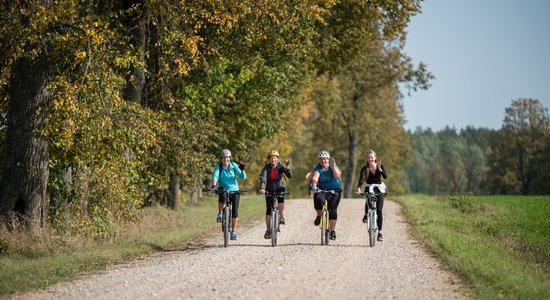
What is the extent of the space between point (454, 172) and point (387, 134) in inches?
2064

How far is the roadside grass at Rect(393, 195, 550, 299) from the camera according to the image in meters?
11.2

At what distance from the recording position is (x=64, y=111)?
1480 centimetres

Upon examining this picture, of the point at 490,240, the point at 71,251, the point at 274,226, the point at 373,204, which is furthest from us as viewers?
the point at 490,240

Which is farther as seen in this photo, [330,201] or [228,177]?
[330,201]

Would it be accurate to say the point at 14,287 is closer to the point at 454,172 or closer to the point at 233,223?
the point at 233,223

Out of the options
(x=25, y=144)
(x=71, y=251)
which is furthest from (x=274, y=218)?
(x=25, y=144)

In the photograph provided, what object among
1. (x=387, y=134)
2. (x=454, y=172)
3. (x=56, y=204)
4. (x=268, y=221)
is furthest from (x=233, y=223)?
(x=454, y=172)

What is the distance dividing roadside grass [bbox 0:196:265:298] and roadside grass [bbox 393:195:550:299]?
234 inches

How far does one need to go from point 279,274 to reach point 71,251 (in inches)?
212

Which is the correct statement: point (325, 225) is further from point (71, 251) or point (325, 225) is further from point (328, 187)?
point (71, 251)

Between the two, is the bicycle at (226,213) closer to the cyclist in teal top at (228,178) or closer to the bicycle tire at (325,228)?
the cyclist in teal top at (228,178)

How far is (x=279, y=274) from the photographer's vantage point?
12078mm

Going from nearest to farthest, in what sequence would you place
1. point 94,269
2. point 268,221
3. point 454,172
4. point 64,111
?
1. point 94,269
2. point 64,111
3. point 268,221
4. point 454,172

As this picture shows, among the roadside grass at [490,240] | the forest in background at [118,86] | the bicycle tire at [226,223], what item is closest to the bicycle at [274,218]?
the bicycle tire at [226,223]
